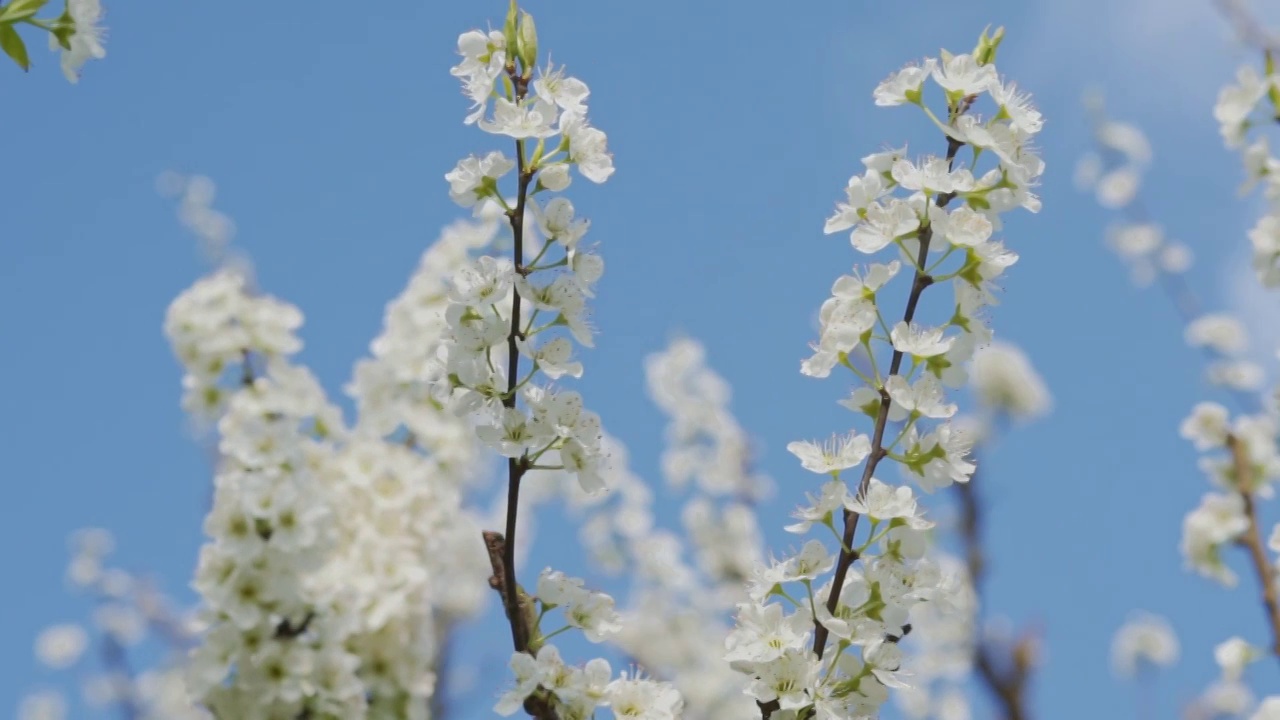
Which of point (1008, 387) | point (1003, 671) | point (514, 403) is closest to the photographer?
point (514, 403)

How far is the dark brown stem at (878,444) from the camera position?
1993 mm

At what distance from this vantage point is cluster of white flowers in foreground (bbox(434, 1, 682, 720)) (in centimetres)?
203

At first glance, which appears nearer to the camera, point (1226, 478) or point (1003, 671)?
point (1226, 478)

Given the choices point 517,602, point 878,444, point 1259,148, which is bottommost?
point 517,602

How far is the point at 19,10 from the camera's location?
7.27 feet

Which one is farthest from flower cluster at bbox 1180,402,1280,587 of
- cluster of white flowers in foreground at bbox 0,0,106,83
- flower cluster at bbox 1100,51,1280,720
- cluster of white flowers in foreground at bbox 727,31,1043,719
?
cluster of white flowers in foreground at bbox 0,0,106,83

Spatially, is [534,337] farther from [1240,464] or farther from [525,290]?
[1240,464]

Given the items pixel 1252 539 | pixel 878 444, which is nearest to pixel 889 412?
pixel 878 444

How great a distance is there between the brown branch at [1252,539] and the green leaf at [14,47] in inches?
132

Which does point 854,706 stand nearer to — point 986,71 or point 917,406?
point 917,406

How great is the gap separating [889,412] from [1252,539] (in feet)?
8.58

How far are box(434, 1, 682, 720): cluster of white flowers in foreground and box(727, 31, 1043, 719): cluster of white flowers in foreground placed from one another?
253mm

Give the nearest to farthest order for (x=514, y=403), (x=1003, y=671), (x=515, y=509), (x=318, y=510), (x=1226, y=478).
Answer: (x=515, y=509) < (x=514, y=403) < (x=318, y=510) < (x=1226, y=478) < (x=1003, y=671)

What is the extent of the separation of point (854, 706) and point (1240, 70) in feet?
8.35
